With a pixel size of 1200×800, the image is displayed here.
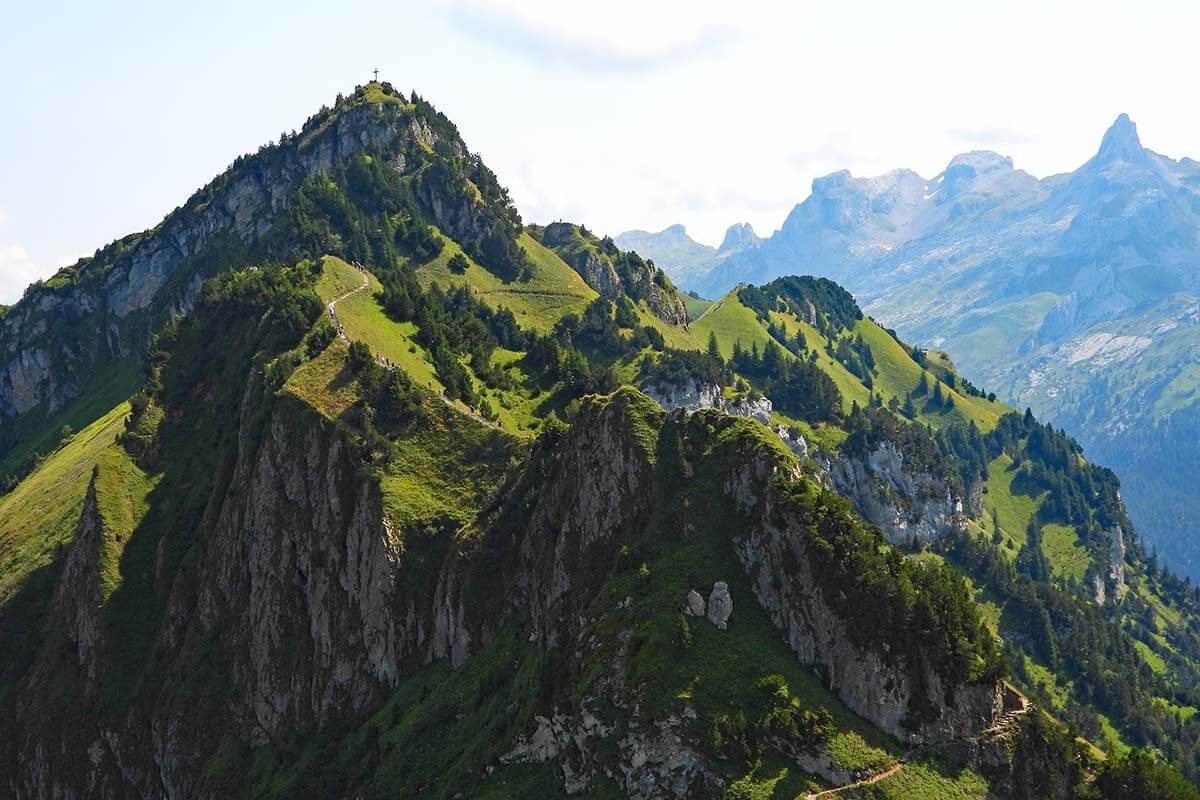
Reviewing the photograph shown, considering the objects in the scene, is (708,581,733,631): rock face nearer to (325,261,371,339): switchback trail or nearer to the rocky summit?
the rocky summit

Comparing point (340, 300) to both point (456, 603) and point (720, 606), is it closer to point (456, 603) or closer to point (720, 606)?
point (456, 603)

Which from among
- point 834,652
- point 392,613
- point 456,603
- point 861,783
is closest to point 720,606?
point 834,652

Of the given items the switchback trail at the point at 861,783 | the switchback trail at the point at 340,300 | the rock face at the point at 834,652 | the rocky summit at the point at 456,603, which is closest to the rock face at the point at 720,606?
the rocky summit at the point at 456,603

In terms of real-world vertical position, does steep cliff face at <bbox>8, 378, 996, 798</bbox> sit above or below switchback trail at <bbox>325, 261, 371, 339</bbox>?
below

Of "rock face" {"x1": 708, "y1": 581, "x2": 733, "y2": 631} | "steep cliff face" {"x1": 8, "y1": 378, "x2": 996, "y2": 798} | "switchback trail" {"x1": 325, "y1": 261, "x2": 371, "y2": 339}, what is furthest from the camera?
"switchback trail" {"x1": 325, "y1": 261, "x2": 371, "y2": 339}

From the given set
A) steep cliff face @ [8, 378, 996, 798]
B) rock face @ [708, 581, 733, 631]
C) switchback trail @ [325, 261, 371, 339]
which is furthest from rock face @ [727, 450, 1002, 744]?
switchback trail @ [325, 261, 371, 339]

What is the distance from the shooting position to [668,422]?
99.1 metres

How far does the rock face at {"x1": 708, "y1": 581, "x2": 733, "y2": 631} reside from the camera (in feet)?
269

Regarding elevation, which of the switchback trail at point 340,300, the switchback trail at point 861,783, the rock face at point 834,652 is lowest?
the switchback trail at point 861,783

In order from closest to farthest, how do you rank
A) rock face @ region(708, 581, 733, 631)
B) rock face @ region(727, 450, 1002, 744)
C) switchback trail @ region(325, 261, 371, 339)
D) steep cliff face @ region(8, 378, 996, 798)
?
rock face @ region(727, 450, 1002, 744)
steep cliff face @ region(8, 378, 996, 798)
rock face @ region(708, 581, 733, 631)
switchback trail @ region(325, 261, 371, 339)

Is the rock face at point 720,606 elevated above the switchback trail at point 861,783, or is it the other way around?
the rock face at point 720,606

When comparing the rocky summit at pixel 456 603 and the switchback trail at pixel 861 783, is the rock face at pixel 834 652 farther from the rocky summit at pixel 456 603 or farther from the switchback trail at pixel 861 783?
the switchback trail at pixel 861 783

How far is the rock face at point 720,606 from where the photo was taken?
82062 millimetres

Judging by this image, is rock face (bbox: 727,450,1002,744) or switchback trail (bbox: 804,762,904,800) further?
rock face (bbox: 727,450,1002,744)
